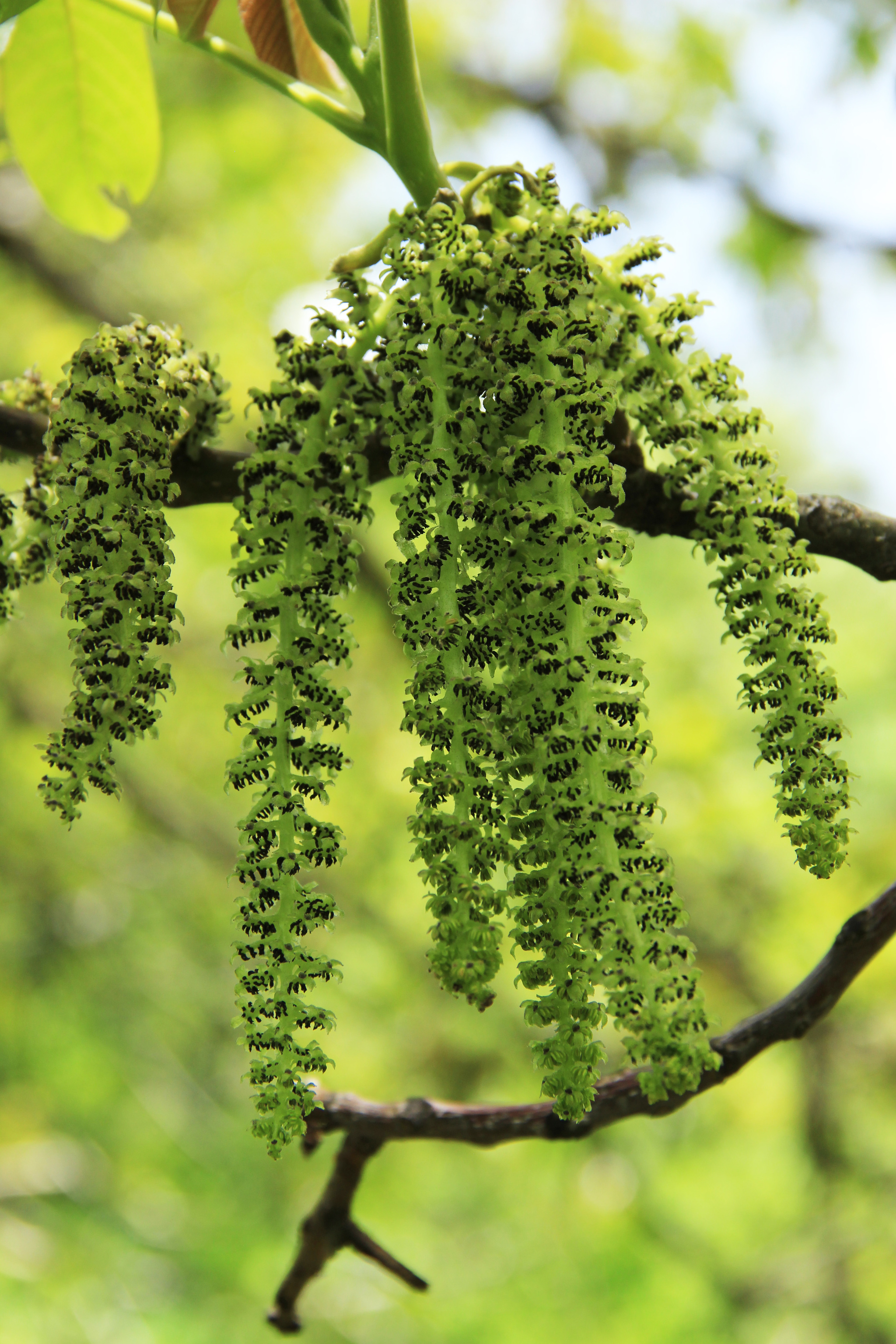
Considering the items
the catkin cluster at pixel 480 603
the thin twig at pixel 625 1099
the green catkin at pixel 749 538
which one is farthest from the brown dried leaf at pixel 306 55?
the thin twig at pixel 625 1099

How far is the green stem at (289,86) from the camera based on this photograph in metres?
0.97

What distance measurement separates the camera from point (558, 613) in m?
0.66

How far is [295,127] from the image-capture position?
4.95 m

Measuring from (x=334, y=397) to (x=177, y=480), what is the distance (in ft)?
0.90

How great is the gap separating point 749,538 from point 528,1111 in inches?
24.2

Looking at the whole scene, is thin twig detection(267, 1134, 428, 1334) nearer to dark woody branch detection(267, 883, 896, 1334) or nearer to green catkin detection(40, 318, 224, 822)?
dark woody branch detection(267, 883, 896, 1334)

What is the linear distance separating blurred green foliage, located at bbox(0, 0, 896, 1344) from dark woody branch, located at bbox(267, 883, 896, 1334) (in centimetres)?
214

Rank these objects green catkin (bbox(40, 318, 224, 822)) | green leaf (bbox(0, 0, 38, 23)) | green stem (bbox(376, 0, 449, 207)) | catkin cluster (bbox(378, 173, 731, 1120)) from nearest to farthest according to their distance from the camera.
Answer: catkin cluster (bbox(378, 173, 731, 1120)), green catkin (bbox(40, 318, 224, 822)), green stem (bbox(376, 0, 449, 207)), green leaf (bbox(0, 0, 38, 23))

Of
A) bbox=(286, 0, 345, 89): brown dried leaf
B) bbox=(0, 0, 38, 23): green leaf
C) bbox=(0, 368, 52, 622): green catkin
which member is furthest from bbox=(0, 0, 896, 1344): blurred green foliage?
bbox=(0, 0, 38, 23): green leaf

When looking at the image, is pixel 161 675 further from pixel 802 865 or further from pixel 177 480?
pixel 802 865

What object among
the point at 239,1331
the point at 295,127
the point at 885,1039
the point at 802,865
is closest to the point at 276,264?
the point at 295,127

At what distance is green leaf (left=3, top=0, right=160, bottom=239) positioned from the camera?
132 centimetres

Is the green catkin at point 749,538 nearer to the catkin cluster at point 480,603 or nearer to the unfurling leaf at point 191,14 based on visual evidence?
the catkin cluster at point 480,603

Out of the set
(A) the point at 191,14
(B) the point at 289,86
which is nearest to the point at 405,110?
(B) the point at 289,86
